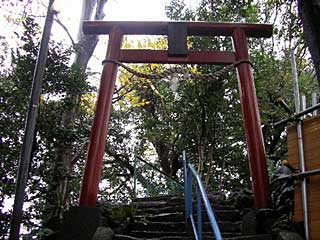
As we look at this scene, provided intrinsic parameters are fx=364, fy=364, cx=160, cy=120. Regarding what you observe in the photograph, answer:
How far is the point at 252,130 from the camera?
566 cm

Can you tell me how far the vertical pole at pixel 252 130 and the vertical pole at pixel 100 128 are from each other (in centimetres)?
214

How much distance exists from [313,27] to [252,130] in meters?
3.72

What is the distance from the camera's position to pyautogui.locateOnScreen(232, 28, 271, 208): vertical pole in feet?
17.0

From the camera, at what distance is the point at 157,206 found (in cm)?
640

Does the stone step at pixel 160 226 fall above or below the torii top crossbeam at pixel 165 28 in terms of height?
below

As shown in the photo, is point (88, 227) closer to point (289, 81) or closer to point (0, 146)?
point (0, 146)

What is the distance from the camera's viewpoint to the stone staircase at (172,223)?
4.91 meters

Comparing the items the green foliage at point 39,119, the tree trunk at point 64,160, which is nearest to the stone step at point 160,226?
the tree trunk at point 64,160

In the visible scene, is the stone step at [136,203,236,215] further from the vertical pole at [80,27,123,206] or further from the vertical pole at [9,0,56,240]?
the vertical pole at [9,0,56,240]

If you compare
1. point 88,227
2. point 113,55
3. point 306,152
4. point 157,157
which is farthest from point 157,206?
point 157,157

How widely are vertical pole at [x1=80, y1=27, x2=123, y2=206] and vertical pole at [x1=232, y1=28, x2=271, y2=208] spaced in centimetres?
214

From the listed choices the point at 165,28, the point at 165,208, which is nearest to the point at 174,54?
the point at 165,28

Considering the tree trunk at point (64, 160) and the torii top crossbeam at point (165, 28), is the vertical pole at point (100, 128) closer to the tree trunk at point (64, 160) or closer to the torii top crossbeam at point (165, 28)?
the torii top crossbeam at point (165, 28)

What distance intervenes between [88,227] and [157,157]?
10.2 meters
